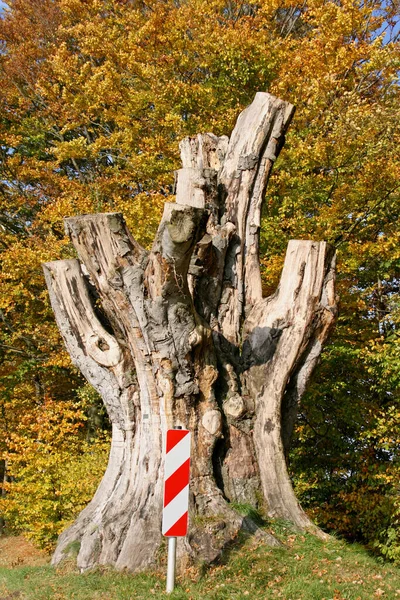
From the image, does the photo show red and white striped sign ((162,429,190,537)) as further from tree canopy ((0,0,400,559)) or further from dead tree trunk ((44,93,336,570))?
tree canopy ((0,0,400,559))

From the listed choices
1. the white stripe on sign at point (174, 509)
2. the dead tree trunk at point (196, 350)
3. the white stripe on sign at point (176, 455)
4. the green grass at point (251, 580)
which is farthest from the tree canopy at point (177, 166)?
the white stripe on sign at point (174, 509)

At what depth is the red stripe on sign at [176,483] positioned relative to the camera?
4.75 metres

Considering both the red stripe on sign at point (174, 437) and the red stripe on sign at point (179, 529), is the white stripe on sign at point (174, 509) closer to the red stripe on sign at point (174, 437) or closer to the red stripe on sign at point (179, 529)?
the red stripe on sign at point (179, 529)

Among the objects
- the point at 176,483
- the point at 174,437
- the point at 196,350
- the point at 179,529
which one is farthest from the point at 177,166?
the point at 179,529

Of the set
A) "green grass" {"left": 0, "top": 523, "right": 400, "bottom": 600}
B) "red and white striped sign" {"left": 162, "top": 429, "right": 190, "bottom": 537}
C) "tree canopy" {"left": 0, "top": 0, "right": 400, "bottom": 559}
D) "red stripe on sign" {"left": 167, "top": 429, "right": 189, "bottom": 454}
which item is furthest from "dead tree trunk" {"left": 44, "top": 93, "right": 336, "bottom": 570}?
"tree canopy" {"left": 0, "top": 0, "right": 400, "bottom": 559}

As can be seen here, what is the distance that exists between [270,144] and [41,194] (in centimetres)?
1116

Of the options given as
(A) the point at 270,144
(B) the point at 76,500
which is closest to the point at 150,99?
(A) the point at 270,144

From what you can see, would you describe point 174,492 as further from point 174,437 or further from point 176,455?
point 174,437

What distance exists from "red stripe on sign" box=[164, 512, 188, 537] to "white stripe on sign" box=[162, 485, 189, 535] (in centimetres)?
2

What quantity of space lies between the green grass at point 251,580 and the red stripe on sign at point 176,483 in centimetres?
79

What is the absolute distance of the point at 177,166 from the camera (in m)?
13.7

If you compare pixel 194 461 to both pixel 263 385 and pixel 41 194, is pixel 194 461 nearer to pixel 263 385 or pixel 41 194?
pixel 263 385

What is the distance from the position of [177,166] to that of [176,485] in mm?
10128

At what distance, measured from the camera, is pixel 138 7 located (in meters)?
17.3
